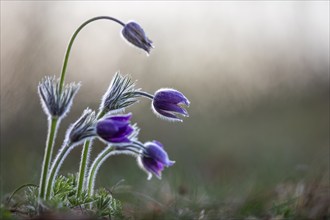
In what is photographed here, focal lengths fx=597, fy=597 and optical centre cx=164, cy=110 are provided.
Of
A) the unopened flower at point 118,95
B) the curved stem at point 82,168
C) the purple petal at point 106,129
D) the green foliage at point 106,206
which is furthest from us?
the unopened flower at point 118,95

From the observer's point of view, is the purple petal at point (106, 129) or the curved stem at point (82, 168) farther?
the curved stem at point (82, 168)

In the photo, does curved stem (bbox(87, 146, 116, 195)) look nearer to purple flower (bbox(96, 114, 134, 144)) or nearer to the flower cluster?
the flower cluster

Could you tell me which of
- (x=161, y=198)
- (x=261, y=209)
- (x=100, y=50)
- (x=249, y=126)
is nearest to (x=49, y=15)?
(x=100, y=50)

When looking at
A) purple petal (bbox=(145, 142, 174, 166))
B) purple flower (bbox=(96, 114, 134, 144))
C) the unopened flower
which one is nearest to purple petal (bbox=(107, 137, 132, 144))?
purple flower (bbox=(96, 114, 134, 144))

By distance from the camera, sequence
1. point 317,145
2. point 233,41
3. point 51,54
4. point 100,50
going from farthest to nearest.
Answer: point 233,41
point 100,50
point 51,54
point 317,145

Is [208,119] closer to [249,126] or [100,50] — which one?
[249,126]

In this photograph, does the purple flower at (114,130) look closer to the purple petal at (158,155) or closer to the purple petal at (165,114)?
the purple petal at (158,155)

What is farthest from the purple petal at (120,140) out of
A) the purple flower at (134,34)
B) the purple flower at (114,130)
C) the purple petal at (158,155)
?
the purple flower at (134,34)
